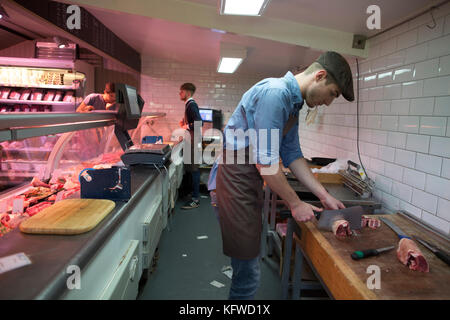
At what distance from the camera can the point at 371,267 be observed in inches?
53.0

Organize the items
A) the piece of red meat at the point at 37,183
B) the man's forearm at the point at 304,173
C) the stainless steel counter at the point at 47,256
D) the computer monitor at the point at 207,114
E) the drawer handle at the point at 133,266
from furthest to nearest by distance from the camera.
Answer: the computer monitor at the point at 207,114 < the piece of red meat at the point at 37,183 < the man's forearm at the point at 304,173 < the drawer handle at the point at 133,266 < the stainless steel counter at the point at 47,256

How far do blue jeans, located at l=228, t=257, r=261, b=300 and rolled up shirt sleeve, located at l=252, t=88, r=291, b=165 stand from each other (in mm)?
745

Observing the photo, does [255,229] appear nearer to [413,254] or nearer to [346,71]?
[413,254]

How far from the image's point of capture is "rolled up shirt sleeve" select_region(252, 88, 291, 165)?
1.58 meters

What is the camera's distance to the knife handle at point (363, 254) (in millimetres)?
1428

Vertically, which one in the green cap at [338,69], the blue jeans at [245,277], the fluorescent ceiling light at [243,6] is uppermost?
the fluorescent ceiling light at [243,6]

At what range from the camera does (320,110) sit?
4.33 meters

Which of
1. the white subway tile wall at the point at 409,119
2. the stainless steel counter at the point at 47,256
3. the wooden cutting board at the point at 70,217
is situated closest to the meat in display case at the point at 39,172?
the wooden cutting board at the point at 70,217

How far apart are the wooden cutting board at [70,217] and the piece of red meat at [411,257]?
150 cm

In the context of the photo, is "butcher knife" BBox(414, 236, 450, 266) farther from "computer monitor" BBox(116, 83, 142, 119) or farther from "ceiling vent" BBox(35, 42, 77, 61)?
"ceiling vent" BBox(35, 42, 77, 61)

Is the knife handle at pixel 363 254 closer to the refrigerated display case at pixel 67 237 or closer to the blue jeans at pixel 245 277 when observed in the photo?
the blue jeans at pixel 245 277

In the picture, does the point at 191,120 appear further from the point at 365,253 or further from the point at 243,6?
the point at 365,253

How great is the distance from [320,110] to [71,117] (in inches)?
139
